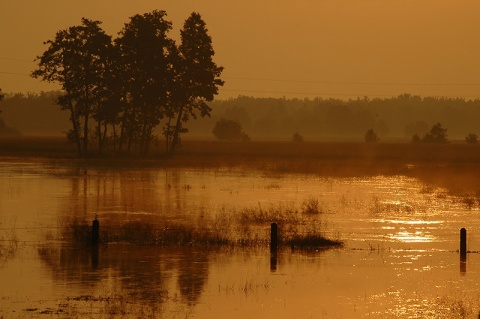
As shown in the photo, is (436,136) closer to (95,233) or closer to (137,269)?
(95,233)

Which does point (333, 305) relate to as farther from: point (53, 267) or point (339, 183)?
point (339, 183)

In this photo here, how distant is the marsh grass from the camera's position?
34062 mm

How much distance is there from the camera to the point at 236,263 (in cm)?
2994

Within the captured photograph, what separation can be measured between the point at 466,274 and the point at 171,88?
243 feet

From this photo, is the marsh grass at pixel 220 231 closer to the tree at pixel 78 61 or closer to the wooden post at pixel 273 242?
the wooden post at pixel 273 242

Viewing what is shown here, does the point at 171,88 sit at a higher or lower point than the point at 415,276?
higher

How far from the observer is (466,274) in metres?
28.5

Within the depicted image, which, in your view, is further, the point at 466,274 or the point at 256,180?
the point at 256,180

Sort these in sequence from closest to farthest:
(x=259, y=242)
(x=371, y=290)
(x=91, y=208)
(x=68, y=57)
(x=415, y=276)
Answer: (x=371, y=290) < (x=415, y=276) < (x=259, y=242) < (x=91, y=208) < (x=68, y=57)

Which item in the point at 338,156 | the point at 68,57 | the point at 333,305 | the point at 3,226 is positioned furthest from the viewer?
the point at 338,156

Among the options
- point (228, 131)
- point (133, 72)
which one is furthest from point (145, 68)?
point (228, 131)

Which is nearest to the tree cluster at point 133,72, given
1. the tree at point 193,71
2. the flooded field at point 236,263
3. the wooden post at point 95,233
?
the tree at point 193,71

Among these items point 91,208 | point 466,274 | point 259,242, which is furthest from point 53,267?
point 91,208

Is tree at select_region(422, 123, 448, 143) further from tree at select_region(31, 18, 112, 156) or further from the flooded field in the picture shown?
the flooded field
